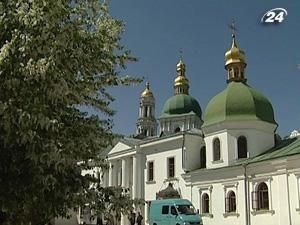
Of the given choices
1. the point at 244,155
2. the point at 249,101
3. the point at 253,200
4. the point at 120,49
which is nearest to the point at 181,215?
the point at 253,200

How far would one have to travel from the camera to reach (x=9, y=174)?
6707 mm

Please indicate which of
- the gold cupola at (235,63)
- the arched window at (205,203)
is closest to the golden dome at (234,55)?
the gold cupola at (235,63)

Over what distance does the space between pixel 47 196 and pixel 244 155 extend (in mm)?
27689

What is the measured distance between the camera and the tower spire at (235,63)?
37.3 m

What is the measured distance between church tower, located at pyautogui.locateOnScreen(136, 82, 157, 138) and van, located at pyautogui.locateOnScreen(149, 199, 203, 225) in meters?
37.5

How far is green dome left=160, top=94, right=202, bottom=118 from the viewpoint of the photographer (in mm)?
57000

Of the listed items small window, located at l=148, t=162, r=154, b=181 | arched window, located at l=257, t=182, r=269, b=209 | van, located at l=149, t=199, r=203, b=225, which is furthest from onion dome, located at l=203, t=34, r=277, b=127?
van, located at l=149, t=199, r=203, b=225

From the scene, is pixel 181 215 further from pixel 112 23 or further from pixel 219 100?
pixel 112 23

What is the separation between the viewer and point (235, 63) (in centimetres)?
3797

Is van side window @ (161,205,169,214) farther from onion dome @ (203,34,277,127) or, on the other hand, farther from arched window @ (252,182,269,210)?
onion dome @ (203,34,277,127)

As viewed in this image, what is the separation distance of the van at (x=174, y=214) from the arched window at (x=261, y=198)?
195 inches

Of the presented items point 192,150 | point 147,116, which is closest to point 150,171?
point 192,150

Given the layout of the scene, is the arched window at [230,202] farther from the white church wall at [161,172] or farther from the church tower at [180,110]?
the church tower at [180,110]

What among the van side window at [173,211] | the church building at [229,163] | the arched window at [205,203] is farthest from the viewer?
the arched window at [205,203]
